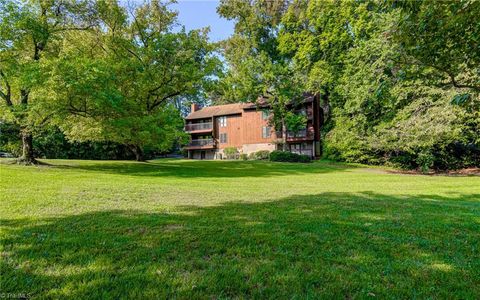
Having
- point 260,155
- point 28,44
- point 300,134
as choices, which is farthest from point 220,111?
point 28,44

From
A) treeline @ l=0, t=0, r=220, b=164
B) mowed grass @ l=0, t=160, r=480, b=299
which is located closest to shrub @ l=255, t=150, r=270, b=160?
treeline @ l=0, t=0, r=220, b=164

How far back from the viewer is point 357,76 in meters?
23.1

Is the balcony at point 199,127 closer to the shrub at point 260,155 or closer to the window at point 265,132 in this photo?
the window at point 265,132

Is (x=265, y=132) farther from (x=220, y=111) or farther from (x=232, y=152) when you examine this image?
(x=220, y=111)

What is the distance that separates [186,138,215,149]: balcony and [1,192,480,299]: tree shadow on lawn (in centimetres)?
3518

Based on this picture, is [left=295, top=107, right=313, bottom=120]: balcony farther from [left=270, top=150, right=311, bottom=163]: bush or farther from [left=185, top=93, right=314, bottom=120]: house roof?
[left=270, top=150, right=311, bottom=163]: bush

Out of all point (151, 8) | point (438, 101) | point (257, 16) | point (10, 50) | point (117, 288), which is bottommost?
point (117, 288)

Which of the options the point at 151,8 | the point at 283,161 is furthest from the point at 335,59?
the point at 151,8

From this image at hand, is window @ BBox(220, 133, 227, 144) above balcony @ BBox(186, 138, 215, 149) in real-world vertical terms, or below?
above

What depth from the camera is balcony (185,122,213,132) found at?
41441mm

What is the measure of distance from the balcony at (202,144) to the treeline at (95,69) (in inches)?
660

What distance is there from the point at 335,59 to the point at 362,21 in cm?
468

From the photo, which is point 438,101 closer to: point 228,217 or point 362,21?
point 362,21

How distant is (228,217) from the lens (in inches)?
230
